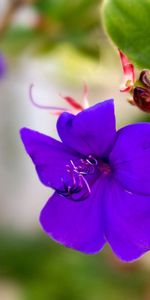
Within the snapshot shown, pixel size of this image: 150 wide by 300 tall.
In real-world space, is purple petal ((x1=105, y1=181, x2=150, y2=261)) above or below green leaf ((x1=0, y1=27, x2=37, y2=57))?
above

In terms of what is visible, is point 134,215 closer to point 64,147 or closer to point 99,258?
point 64,147

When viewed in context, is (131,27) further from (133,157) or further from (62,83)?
(62,83)

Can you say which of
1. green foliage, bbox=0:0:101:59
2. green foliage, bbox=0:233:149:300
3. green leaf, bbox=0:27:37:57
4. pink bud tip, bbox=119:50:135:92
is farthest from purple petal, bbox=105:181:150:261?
green foliage, bbox=0:233:149:300

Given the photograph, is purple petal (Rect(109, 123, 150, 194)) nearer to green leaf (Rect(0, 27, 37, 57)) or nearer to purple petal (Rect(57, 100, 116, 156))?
purple petal (Rect(57, 100, 116, 156))

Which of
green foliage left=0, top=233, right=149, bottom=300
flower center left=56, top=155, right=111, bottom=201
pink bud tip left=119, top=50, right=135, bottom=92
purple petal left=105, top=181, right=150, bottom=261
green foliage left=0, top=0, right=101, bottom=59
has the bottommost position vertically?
green foliage left=0, top=233, right=149, bottom=300

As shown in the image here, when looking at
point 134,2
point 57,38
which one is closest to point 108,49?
point 57,38

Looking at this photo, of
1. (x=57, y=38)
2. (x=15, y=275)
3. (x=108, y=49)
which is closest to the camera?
(x=108, y=49)

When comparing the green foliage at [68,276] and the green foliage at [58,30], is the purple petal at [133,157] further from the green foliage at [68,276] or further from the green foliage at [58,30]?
the green foliage at [68,276]

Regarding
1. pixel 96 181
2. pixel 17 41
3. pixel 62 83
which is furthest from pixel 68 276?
pixel 96 181
